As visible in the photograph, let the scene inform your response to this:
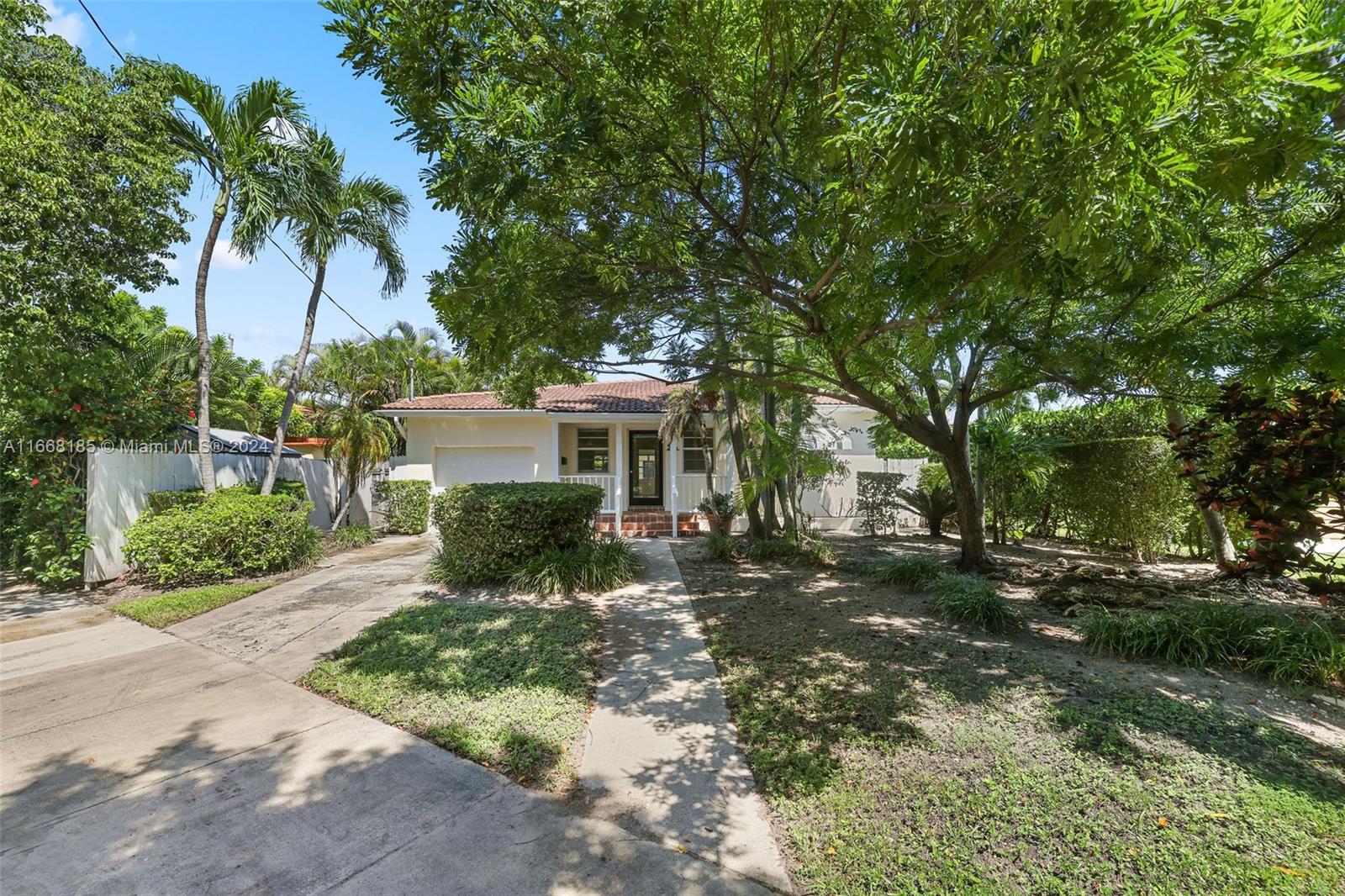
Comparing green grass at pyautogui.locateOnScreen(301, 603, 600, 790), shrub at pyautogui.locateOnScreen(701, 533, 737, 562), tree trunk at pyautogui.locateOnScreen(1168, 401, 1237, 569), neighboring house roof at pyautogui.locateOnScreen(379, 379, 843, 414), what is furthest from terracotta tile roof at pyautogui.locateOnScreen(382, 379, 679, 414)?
tree trunk at pyautogui.locateOnScreen(1168, 401, 1237, 569)

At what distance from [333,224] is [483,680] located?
362 inches

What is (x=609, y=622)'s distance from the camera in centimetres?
588

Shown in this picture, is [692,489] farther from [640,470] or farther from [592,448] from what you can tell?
[592,448]

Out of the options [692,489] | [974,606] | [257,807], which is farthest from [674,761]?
[692,489]

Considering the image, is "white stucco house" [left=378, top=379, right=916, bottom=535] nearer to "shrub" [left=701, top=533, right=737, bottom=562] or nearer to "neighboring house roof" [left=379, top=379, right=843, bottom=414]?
"neighboring house roof" [left=379, top=379, right=843, bottom=414]

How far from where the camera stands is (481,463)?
14.5 metres

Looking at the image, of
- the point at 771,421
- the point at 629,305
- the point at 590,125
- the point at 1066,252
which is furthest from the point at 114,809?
the point at 771,421

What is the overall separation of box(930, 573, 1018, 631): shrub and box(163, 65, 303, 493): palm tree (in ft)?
34.3

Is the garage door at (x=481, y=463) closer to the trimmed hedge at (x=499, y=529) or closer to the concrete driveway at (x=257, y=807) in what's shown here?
the trimmed hedge at (x=499, y=529)

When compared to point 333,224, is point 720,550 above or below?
below

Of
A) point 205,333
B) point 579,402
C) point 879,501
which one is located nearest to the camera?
point 205,333

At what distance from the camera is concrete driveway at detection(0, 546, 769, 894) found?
2287 mm

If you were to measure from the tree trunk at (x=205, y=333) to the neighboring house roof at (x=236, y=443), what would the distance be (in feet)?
2.73

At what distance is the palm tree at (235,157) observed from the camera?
8.24 m
